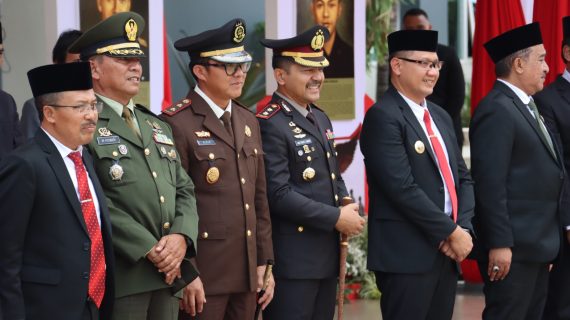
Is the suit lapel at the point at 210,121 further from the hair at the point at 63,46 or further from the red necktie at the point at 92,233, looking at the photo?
the hair at the point at 63,46

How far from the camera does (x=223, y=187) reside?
446 cm

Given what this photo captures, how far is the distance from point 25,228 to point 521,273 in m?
2.77

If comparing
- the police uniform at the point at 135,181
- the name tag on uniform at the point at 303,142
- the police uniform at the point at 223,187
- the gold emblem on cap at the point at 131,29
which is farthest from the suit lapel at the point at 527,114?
the gold emblem on cap at the point at 131,29

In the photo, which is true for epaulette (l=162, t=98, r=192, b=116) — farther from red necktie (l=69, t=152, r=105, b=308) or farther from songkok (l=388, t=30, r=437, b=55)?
songkok (l=388, t=30, r=437, b=55)

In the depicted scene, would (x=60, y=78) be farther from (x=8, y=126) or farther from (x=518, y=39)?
(x=518, y=39)

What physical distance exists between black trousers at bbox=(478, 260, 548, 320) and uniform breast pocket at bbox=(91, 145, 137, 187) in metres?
2.16

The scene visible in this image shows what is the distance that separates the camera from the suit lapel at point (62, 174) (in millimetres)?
3604

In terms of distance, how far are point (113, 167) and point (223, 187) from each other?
633mm

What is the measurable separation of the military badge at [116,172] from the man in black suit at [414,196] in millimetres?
1417

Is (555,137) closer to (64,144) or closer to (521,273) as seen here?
(521,273)

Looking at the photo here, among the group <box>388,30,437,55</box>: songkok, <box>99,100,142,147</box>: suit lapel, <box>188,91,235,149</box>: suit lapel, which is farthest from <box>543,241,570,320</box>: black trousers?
<box>99,100,142,147</box>: suit lapel

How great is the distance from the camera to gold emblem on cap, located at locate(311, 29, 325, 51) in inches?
194

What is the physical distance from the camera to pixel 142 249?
12.8ft

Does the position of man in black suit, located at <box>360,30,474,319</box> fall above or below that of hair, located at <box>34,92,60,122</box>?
below
